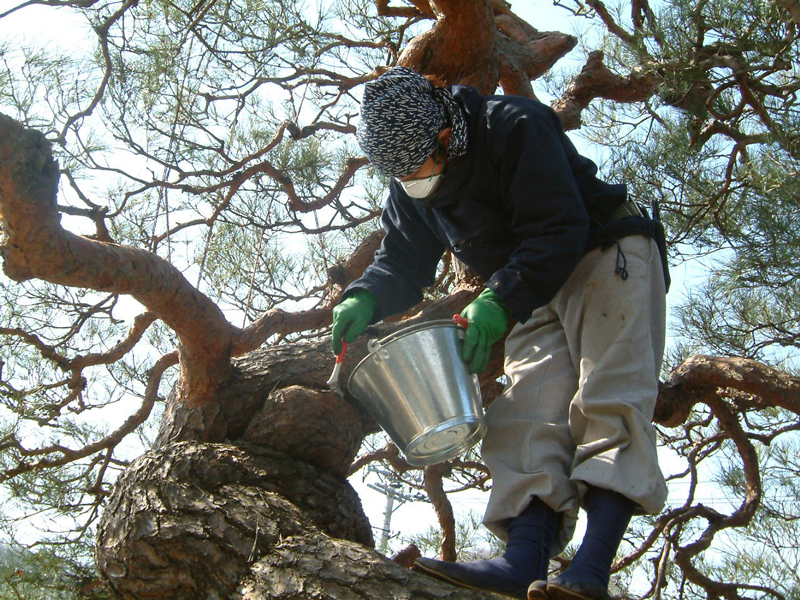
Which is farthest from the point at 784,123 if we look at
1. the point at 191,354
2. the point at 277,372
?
the point at 191,354

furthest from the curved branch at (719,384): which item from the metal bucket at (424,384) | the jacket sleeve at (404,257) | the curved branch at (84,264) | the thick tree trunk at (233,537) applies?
the curved branch at (84,264)

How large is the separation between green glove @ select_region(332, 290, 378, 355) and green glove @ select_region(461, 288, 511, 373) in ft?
0.92

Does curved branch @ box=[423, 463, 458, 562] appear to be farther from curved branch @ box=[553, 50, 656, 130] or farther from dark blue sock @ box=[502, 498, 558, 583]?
dark blue sock @ box=[502, 498, 558, 583]

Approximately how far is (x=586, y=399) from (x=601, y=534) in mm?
221

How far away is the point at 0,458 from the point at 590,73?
247 centimetres

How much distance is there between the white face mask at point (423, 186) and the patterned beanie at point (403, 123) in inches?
2.2

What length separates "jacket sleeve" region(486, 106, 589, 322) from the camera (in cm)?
135

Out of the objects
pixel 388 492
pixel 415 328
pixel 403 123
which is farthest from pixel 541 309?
pixel 388 492

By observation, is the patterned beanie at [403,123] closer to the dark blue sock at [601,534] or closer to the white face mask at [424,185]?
the white face mask at [424,185]

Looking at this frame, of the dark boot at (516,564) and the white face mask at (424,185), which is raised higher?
the white face mask at (424,185)

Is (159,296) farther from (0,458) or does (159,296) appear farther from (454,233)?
(0,458)

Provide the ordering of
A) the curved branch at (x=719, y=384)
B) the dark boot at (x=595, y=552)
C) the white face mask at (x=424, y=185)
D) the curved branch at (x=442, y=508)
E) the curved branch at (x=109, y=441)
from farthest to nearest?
the curved branch at (x=442, y=508) → the curved branch at (x=109, y=441) → the curved branch at (x=719, y=384) → the white face mask at (x=424, y=185) → the dark boot at (x=595, y=552)

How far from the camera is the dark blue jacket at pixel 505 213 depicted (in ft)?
4.48

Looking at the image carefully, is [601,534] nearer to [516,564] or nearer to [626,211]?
[516,564]
